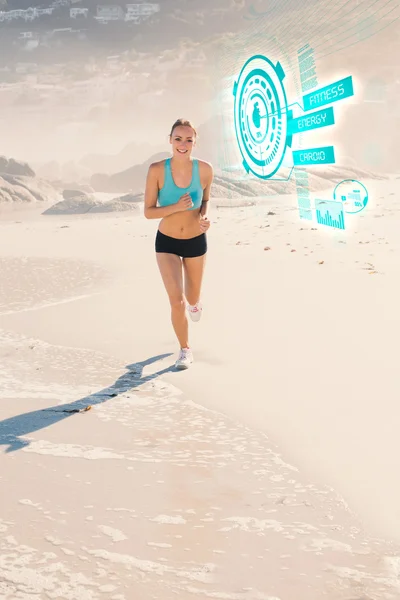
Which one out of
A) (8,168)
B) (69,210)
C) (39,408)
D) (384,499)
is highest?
(8,168)

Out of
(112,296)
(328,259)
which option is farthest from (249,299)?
(328,259)

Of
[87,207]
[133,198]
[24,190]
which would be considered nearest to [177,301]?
[87,207]

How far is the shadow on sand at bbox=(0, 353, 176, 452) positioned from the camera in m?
3.68

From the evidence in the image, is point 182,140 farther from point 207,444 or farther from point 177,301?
point 207,444

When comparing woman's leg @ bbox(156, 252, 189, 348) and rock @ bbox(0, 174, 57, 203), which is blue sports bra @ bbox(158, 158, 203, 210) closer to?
woman's leg @ bbox(156, 252, 189, 348)

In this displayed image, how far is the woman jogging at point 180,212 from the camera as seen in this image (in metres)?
4.58

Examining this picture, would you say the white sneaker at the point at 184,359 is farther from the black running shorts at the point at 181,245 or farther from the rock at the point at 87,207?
the rock at the point at 87,207

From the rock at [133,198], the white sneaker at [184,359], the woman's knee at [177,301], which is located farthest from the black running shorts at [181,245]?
the rock at [133,198]

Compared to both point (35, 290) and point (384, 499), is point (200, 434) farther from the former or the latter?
point (35, 290)

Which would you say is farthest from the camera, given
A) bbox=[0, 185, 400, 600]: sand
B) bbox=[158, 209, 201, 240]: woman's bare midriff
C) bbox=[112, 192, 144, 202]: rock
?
bbox=[112, 192, 144, 202]: rock

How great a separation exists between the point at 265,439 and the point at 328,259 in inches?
202

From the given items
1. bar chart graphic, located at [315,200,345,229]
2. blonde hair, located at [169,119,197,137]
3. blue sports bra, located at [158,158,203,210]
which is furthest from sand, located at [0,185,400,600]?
bar chart graphic, located at [315,200,345,229]

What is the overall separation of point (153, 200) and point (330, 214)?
852 centimetres

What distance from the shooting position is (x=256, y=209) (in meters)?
15.0
